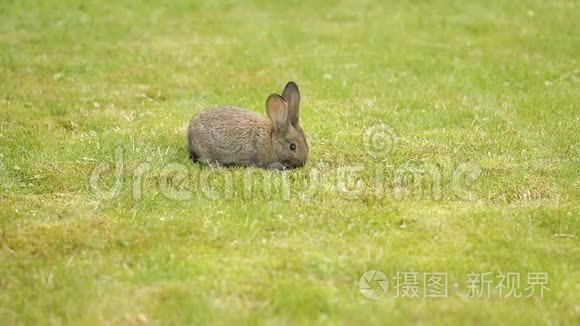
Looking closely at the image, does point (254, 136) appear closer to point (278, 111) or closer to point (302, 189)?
point (278, 111)

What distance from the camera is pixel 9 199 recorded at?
9477 millimetres

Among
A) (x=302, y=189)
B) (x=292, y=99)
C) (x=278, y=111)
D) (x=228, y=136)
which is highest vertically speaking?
(x=292, y=99)

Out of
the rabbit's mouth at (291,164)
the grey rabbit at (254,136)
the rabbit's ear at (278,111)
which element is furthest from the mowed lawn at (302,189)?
the rabbit's ear at (278,111)

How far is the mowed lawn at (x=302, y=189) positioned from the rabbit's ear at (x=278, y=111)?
2.18 ft

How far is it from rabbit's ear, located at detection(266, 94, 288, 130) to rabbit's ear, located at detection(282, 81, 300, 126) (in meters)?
0.06

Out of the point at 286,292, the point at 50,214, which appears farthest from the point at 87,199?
the point at 286,292

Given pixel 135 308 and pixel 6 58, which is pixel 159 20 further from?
pixel 135 308

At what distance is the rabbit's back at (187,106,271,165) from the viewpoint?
10609 mm

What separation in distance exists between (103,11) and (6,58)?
6.91 meters

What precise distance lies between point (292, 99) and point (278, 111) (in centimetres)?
26

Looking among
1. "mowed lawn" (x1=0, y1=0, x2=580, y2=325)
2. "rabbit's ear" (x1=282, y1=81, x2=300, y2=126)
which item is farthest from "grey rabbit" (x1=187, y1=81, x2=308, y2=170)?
"mowed lawn" (x1=0, y1=0, x2=580, y2=325)

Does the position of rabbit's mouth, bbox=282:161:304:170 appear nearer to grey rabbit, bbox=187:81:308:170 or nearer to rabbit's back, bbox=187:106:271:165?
grey rabbit, bbox=187:81:308:170

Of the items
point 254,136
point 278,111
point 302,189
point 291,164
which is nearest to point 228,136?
point 254,136

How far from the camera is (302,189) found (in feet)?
31.9
